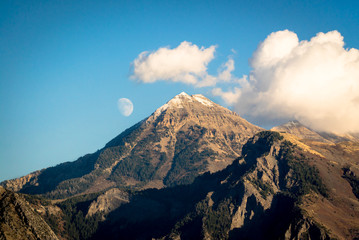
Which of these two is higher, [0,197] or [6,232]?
[0,197]

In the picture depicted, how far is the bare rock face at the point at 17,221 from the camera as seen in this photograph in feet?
528

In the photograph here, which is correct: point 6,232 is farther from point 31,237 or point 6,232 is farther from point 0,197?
point 0,197

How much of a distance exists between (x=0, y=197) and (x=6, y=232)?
944 inches

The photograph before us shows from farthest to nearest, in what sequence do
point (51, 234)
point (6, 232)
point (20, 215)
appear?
point (51, 234), point (20, 215), point (6, 232)

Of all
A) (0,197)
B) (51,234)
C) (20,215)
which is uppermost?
(0,197)

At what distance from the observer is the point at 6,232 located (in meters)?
158

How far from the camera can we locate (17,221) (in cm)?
16825

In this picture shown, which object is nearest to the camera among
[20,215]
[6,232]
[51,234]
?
[6,232]

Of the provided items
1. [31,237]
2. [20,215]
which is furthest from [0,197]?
[31,237]

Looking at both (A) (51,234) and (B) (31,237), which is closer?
(B) (31,237)

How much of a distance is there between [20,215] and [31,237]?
486 inches

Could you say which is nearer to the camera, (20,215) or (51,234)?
(20,215)

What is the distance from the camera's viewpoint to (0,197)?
176 meters

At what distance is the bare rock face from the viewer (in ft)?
528
